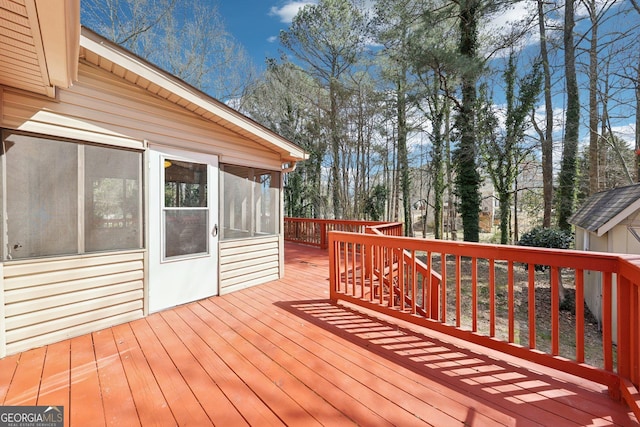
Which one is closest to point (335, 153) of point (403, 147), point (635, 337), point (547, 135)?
point (403, 147)

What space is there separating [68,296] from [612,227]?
26.3ft

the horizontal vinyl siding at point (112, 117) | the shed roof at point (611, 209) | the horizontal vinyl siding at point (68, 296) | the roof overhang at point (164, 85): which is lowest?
the horizontal vinyl siding at point (68, 296)

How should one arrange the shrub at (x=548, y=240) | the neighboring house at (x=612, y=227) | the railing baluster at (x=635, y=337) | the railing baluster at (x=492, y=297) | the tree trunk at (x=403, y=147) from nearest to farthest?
the railing baluster at (x=635, y=337), the railing baluster at (x=492, y=297), the neighboring house at (x=612, y=227), the shrub at (x=548, y=240), the tree trunk at (x=403, y=147)

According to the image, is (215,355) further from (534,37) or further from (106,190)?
(534,37)

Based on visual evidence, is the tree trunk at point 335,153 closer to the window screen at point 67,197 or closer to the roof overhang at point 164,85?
the roof overhang at point 164,85

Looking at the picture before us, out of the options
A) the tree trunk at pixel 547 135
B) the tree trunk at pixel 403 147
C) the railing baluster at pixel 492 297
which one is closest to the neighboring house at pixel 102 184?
the railing baluster at pixel 492 297

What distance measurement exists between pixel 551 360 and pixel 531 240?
6.20m

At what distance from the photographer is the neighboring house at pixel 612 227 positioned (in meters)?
4.44

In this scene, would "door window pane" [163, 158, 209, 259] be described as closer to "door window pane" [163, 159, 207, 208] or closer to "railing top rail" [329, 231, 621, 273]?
"door window pane" [163, 159, 207, 208]

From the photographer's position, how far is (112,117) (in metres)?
2.78

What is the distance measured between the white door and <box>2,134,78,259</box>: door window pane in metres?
0.68

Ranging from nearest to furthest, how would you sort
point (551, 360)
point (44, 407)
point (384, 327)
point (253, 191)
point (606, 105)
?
point (44, 407)
point (551, 360)
point (384, 327)
point (253, 191)
point (606, 105)

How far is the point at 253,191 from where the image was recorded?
13.3ft

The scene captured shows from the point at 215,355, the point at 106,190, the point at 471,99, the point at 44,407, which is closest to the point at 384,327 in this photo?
the point at 215,355
